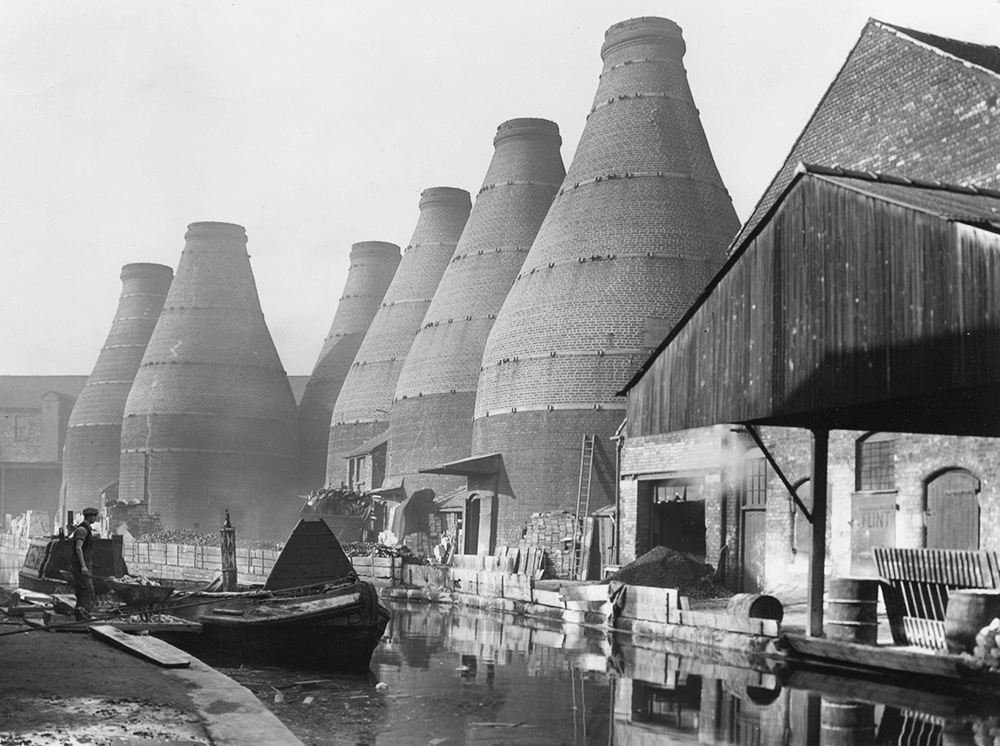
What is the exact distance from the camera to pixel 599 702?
39.3 ft

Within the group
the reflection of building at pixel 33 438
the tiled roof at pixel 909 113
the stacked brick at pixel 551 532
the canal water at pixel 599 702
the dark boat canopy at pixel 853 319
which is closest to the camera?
the canal water at pixel 599 702

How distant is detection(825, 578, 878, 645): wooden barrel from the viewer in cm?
1412

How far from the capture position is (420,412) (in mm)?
39688

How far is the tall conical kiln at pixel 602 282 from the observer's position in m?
30.2

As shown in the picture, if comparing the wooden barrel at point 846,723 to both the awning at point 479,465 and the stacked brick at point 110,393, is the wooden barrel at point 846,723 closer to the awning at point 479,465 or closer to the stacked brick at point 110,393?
the awning at point 479,465

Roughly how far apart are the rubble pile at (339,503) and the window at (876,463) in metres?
23.6

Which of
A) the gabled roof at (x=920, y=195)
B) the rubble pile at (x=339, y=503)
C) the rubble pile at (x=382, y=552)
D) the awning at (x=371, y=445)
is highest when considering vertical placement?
the gabled roof at (x=920, y=195)

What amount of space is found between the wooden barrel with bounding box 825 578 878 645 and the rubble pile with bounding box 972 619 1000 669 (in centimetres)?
194

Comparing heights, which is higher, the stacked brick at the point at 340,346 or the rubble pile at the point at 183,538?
the stacked brick at the point at 340,346

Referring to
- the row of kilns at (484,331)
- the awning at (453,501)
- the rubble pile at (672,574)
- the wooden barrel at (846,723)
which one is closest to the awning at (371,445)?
the row of kilns at (484,331)

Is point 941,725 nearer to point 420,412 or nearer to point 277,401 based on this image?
point 420,412

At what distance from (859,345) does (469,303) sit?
88.1ft

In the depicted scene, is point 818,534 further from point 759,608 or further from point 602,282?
point 602,282

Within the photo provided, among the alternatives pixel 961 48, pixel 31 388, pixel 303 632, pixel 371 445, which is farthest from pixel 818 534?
pixel 31 388
